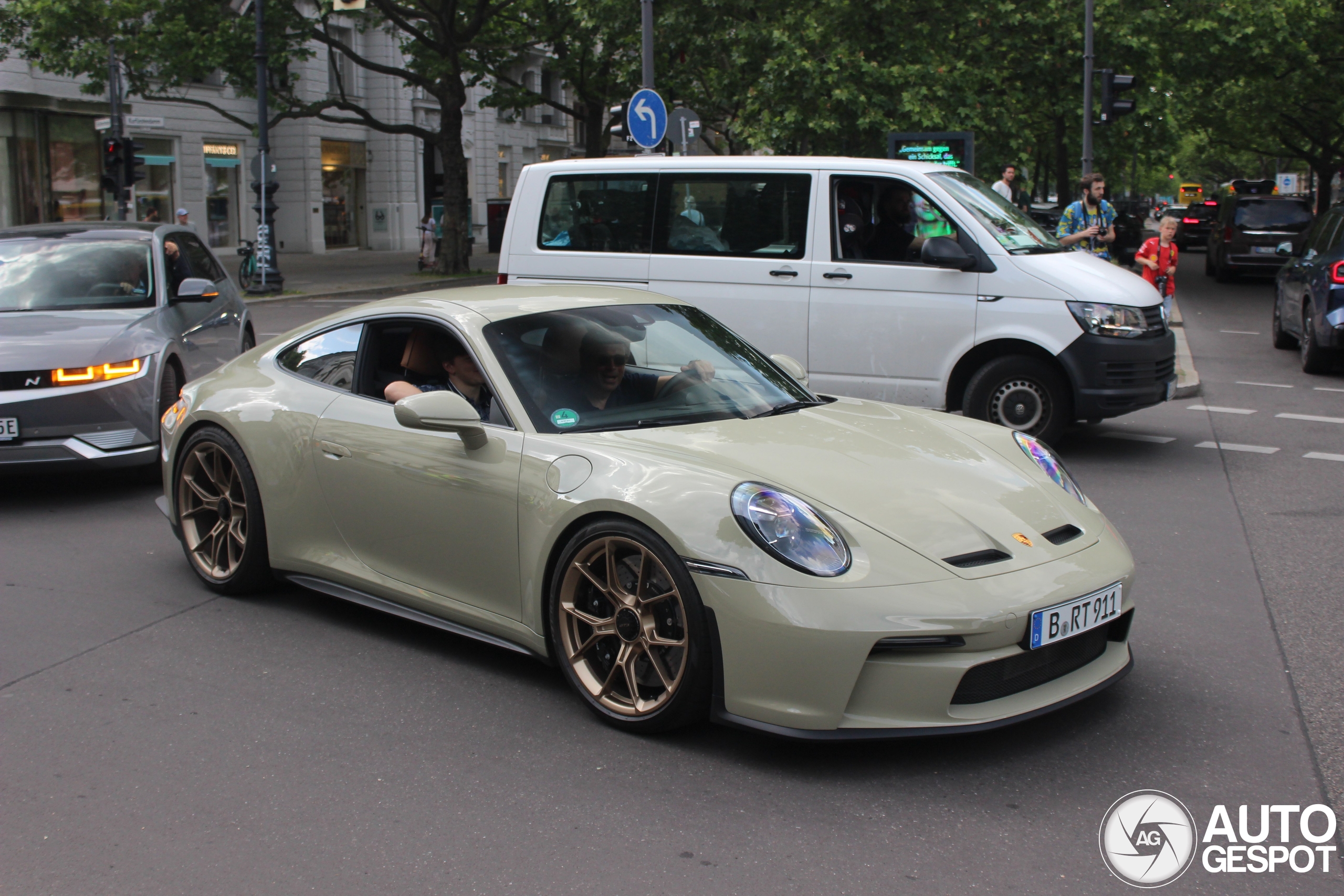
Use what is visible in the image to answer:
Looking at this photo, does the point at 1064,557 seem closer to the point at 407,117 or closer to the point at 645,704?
the point at 645,704

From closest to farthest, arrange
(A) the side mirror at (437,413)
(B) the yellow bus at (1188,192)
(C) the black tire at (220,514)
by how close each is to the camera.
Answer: (A) the side mirror at (437,413), (C) the black tire at (220,514), (B) the yellow bus at (1188,192)

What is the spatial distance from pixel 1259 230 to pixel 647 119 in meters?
17.2

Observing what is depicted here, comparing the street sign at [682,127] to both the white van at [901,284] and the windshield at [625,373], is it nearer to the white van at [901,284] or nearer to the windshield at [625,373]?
the white van at [901,284]

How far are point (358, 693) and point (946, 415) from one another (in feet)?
7.83

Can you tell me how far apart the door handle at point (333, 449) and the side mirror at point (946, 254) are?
184 inches

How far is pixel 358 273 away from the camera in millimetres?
32156

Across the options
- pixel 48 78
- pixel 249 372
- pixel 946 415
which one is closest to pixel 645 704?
pixel 946 415

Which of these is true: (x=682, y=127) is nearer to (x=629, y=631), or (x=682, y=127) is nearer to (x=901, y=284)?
(x=901, y=284)

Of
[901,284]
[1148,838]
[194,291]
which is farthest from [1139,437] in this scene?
[1148,838]

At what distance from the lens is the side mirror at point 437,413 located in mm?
4156

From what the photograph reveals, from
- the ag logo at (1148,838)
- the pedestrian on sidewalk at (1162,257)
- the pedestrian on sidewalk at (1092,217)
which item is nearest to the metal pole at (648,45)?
the pedestrian on sidewalk at (1092,217)

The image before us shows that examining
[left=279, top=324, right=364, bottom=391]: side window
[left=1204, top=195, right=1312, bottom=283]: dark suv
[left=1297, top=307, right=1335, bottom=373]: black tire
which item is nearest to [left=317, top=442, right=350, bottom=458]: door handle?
[left=279, top=324, right=364, bottom=391]: side window

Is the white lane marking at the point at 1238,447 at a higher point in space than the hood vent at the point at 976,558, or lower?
lower

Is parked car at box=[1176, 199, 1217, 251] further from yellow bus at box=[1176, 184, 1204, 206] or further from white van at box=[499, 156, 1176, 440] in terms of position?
yellow bus at box=[1176, 184, 1204, 206]
